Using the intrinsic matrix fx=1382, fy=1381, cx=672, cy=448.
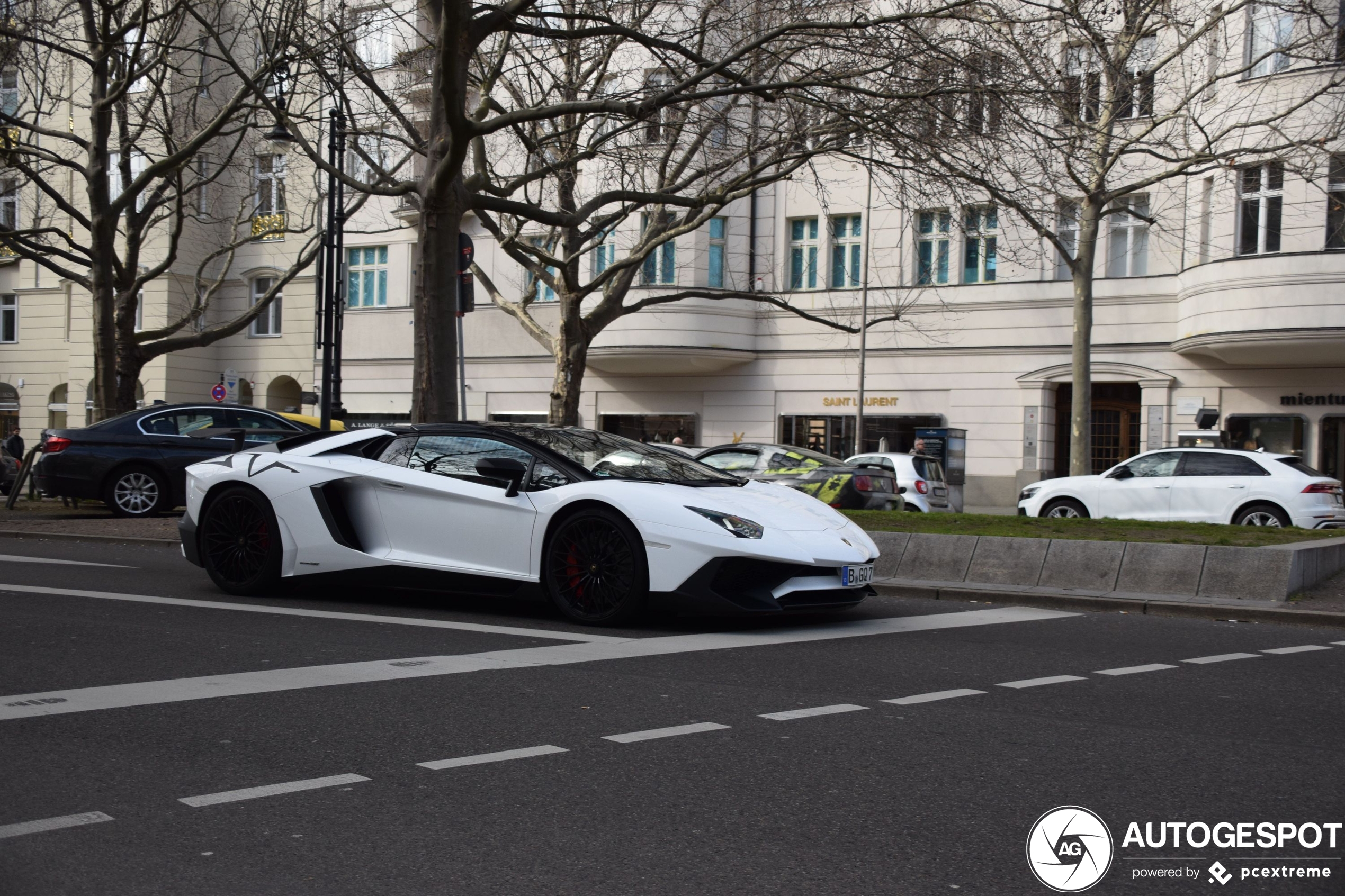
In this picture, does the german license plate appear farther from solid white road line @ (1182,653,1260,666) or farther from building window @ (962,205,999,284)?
building window @ (962,205,999,284)

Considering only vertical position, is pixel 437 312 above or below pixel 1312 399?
above

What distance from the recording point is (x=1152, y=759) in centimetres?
519

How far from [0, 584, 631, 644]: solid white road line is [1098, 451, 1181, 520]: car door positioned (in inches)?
537

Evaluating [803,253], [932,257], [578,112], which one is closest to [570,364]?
[578,112]

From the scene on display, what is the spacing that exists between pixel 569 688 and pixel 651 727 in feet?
2.92

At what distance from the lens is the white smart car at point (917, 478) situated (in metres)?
22.6

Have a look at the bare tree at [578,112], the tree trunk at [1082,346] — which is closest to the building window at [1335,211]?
the tree trunk at [1082,346]

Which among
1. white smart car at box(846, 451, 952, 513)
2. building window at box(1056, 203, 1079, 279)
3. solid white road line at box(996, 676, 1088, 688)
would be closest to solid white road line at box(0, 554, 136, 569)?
solid white road line at box(996, 676, 1088, 688)

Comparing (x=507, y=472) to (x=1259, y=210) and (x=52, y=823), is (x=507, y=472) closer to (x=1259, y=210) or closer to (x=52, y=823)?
(x=52, y=823)

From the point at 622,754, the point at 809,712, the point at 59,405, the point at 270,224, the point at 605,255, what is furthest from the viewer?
the point at 59,405

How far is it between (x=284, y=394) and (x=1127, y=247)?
83.0ft

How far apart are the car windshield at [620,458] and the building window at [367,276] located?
101 feet

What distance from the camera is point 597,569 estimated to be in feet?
27.9

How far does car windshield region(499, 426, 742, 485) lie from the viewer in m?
8.91
